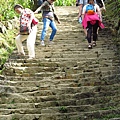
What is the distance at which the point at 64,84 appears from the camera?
6.36 m

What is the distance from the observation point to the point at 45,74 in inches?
269

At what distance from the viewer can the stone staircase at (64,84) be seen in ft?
17.6

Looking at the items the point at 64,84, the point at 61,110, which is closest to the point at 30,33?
the point at 64,84

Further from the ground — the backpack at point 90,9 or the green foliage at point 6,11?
the backpack at point 90,9

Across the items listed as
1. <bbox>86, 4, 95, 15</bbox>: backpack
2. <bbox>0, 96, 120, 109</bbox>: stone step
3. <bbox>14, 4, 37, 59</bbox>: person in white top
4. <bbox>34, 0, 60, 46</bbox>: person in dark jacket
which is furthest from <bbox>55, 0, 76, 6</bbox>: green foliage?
<bbox>0, 96, 120, 109</bbox>: stone step

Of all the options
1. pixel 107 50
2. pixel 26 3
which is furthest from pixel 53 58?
pixel 26 3

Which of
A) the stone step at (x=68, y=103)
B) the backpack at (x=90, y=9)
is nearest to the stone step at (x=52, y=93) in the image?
the stone step at (x=68, y=103)

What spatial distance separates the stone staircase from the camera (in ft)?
17.6

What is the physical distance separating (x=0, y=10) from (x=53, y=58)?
3630 millimetres

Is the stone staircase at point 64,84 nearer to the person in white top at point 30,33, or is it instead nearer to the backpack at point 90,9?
the person in white top at point 30,33

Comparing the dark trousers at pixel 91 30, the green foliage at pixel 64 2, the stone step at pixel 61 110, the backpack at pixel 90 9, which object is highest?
the backpack at pixel 90 9

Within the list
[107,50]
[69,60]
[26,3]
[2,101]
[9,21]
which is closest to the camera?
[2,101]

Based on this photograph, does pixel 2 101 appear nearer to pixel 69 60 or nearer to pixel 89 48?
pixel 69 60

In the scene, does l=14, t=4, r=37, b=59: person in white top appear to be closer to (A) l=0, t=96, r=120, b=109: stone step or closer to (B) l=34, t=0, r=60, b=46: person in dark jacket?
(B) l=34, t=0, r=60, b=46: person in dark jacket
